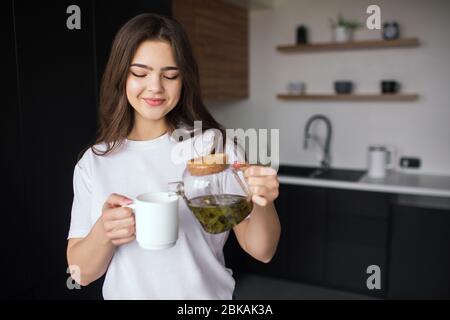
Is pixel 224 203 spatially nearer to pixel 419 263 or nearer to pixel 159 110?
pixel 159 110

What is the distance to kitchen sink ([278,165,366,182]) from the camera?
265 cm

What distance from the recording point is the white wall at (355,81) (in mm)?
2652

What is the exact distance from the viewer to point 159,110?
0.82 m

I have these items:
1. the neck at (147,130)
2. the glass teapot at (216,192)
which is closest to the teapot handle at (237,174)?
the glass teapot at (216,192)

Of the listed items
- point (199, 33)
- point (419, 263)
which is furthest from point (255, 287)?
point (199, 33)

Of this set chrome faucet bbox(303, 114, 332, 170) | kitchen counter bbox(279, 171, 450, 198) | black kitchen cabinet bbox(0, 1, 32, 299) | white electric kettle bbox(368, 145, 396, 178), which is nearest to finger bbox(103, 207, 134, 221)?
black kitchen cabinet bbox(0, 1, 32, 299)

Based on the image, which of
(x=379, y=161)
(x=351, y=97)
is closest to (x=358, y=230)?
(x=379, y=161)

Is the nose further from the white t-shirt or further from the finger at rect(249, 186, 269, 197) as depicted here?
the finger at rect(249, 186, 269, 197)

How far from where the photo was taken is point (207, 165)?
74cm

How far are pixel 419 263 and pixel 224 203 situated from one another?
1984mm

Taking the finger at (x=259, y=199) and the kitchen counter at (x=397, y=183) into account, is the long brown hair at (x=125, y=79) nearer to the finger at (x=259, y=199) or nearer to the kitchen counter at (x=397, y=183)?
the finger at (x=259, y=199)

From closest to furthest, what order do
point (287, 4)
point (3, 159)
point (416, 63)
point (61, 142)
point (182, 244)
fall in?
point (182, 244)
point (3, 159)
point (61, 142)
point (416, 63)
point (287, 4)

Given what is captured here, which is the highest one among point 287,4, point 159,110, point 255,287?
point 287,4

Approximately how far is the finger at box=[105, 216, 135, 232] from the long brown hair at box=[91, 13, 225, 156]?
0.67ft
